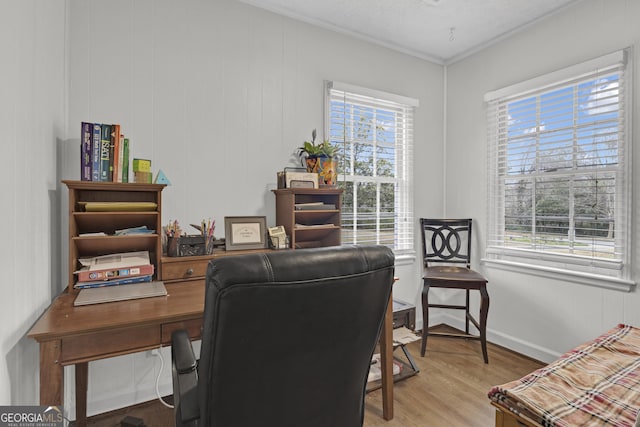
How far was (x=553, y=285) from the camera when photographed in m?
2.58

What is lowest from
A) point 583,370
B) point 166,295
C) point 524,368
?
point 524,368

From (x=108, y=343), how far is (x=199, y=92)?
1.63 metres

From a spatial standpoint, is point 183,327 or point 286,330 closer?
point 286,330

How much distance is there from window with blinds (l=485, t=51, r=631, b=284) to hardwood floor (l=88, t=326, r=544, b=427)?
91cm

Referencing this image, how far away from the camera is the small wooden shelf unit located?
90.0 inches

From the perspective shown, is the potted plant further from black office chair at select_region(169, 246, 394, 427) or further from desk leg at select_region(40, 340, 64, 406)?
desk leg at select_region(40, 340, 64, 406)

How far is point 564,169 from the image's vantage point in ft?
8.25

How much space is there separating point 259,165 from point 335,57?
3.82 ft

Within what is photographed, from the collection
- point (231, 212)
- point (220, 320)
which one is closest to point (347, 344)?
point (220, 320)

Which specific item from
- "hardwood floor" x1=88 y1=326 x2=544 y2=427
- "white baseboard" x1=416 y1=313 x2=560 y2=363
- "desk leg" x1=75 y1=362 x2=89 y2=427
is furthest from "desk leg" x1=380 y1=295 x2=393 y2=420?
"desk leg" x1=75 y1=362 x2=89 y2=427

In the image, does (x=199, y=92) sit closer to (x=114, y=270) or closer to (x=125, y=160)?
(x=125, y=160)

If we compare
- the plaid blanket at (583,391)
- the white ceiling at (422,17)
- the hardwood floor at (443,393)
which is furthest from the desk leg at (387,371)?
the white ceiling at (422,17)

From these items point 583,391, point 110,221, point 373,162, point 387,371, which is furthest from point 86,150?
point 583,391

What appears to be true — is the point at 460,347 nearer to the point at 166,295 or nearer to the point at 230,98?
the point at 166,295
